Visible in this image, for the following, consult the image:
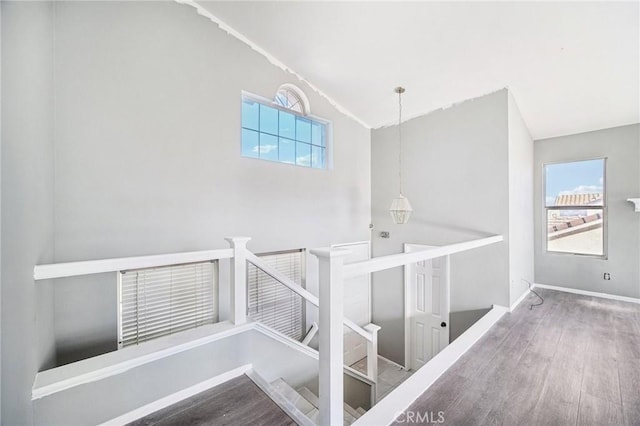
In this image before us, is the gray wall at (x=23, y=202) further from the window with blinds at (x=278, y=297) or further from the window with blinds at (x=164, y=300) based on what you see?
the window with blinds at (x=278, y=297)

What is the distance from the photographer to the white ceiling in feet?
8.56

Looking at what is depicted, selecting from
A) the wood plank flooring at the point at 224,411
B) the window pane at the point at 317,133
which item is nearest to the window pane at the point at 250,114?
the window pane at the point at 317,133

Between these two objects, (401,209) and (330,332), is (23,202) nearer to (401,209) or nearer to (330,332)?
(330,332)

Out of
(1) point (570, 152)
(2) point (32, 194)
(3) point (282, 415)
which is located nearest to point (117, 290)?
(2) point (32, 194)

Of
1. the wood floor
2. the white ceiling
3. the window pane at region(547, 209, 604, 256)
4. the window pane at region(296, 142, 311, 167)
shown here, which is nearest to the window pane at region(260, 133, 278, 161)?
the window pane at region(296, 142, 311, 167)

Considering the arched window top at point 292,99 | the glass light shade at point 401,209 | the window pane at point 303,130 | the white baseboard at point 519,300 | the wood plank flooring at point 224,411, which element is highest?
the arched window top at point 292,99

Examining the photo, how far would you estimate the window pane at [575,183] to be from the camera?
4.31 m

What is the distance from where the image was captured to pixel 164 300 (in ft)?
9.65

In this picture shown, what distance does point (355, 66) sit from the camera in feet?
12.0

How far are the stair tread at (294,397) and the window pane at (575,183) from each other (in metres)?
5.18

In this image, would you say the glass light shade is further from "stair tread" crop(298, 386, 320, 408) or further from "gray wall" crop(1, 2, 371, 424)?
"stair tread" crop(298, 386, 320, 408)

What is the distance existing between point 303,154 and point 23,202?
10.8ft

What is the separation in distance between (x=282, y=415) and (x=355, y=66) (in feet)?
12.9

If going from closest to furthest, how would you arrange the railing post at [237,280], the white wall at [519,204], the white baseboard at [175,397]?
the white baseboard at [175,397] < the railing post at [237,280] < the white wall at [519,204]
